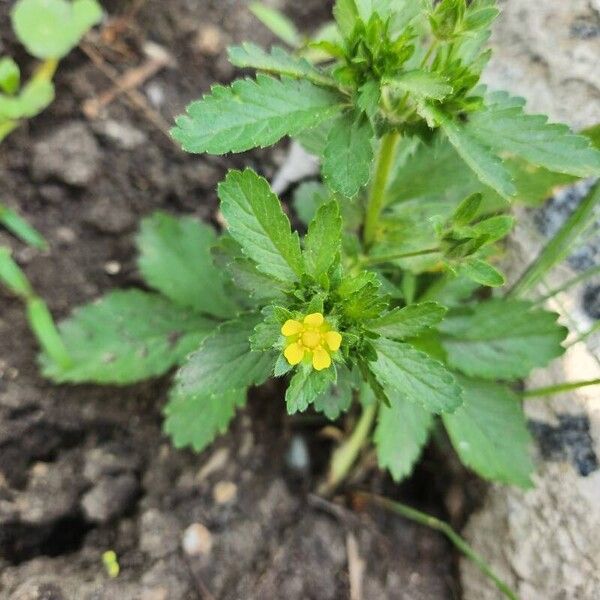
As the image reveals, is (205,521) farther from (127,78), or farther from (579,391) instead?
(127,78)

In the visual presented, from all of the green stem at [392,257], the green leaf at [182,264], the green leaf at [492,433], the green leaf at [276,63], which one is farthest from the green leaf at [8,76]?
the green leaf at [492,433]

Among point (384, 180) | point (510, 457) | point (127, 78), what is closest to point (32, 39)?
point (127, 78)

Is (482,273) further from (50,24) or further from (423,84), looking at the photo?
(50,24)

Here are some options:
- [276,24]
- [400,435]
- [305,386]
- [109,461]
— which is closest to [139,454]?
[109,461]

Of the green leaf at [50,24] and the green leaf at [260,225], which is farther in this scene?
the green leaf at [50,24]

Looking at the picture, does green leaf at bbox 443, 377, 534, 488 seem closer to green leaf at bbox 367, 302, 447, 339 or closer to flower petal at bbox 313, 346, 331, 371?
green leaf at bbox 367, 302, 447, 339

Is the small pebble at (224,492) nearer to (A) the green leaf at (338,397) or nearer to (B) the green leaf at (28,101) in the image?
(A) the green leaf at (338,397)

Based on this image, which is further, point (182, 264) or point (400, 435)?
point (182, 264)
